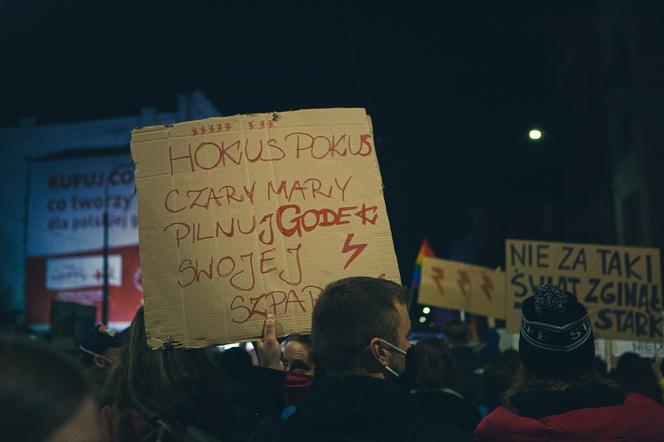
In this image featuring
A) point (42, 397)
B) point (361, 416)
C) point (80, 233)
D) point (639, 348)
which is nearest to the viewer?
point (42, 397)

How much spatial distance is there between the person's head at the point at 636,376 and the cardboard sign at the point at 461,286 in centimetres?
553

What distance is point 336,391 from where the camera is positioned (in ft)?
8.02

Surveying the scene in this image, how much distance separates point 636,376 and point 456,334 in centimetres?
408

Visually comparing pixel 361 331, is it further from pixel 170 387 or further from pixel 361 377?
pixel 170 387

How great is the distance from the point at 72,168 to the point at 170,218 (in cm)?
4086

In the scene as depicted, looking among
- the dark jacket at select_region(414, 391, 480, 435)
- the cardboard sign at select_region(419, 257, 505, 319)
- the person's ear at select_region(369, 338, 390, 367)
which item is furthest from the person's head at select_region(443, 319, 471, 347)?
the person's ear at select_region(369, 338, 390, 367)

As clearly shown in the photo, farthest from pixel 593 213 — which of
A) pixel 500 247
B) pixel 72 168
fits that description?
pixel 72 168

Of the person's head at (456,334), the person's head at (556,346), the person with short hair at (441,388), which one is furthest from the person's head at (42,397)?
the person's head at (456,334)

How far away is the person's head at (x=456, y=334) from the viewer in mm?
10312

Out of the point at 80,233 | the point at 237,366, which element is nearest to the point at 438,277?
the point at 237,366

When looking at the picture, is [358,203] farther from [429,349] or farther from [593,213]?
[593,213]

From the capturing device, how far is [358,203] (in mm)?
3607

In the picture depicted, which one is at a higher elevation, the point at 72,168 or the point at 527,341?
the point at 72,168

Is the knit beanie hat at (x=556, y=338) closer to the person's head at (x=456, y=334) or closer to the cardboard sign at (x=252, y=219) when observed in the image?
the cardboard sign at (x=252, y=219)
